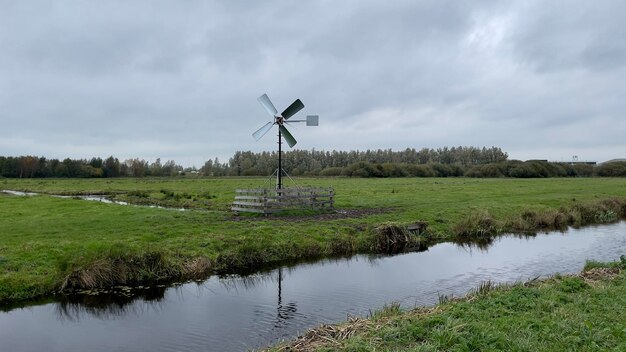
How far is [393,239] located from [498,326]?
50.7 feet

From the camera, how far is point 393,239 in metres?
24.9

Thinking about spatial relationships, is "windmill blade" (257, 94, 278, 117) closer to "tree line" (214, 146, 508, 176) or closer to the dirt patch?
the dirt patch

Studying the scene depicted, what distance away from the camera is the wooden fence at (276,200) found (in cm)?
3070

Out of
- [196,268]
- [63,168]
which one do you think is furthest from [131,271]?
[63,168]

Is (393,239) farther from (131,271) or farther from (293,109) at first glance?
(131,271)

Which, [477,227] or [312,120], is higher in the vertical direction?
[312,120]

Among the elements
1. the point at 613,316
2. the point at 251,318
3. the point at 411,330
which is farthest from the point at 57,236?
the point at 613,316

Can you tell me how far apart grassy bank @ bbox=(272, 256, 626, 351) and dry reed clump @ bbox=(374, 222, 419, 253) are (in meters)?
11.4

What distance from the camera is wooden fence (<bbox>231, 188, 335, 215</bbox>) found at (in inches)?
1209

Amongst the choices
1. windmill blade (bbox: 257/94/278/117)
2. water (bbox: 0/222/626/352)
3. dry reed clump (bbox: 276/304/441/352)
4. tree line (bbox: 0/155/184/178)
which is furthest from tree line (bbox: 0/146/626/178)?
dry reed clump (bbox: 276/304/441/352)

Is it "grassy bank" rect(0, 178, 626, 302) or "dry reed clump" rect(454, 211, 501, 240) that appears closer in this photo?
"grassy bank" rect(0, 178, 626, 302)

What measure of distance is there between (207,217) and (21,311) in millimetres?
16046

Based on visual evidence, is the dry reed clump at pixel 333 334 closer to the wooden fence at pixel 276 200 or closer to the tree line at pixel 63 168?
the wooden fence at pixel 276 200

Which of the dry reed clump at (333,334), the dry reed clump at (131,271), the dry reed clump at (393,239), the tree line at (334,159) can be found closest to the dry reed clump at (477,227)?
the dry reed clump at (393,239)
